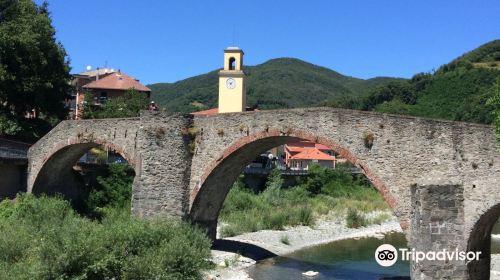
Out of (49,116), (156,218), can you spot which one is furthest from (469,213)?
(49,116)

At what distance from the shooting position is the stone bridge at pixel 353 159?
11914 mm

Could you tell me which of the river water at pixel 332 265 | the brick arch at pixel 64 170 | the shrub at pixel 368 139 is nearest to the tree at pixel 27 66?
the brick arch at pixel 64 170

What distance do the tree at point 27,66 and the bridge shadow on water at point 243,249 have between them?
1336 cm

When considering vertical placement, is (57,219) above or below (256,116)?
below

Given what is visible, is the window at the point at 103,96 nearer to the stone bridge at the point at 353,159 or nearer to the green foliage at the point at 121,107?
the green foliage at the point at 121,107

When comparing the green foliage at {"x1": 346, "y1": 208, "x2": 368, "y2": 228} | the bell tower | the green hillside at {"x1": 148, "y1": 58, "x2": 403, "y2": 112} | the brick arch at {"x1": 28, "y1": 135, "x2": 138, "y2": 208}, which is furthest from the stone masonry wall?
the green hillside at {"x1": 148, "y1": 58, "x2": 403, "y2": 112}

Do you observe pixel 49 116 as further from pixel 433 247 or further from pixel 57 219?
pixel 433 247

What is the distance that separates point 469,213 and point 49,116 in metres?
25.5

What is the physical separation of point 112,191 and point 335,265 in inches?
508

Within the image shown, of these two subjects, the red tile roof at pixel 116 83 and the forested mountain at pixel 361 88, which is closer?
the red tile roof at pixel 116 83

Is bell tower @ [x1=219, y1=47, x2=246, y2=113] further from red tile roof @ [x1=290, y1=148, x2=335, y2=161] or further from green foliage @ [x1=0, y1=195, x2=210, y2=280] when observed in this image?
green foliage @ [x1=0, y1=195, x2=210, y2=280]

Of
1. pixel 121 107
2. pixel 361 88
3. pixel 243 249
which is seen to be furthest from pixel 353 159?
Answer: pixel 361 88

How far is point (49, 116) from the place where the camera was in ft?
105

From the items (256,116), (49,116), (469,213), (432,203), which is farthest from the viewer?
(49,116)
